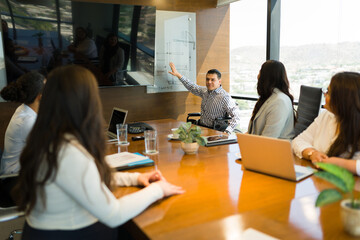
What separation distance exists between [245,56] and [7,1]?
2.97m

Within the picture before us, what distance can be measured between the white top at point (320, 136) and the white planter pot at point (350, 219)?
868 millimetres

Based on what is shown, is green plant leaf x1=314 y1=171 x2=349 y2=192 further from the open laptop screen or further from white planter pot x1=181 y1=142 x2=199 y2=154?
the open laptop screen

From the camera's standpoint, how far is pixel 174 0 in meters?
4.43

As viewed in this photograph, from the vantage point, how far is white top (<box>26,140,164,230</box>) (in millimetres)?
1062

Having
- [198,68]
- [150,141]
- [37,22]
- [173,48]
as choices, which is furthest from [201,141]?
[198,68]

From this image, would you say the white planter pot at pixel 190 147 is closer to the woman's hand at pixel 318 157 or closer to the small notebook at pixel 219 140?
the small notebook at pixel 219 140

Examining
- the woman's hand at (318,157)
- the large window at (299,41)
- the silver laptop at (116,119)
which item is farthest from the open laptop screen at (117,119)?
the large window at (299,41)

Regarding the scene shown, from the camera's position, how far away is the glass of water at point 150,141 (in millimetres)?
2082

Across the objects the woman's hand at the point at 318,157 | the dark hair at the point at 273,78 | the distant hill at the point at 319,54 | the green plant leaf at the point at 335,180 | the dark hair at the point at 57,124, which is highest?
the distant hill at the point at 319,54

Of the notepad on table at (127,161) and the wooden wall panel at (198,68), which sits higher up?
the wooden wall panel at (198,68)

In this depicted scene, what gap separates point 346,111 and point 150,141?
3.65 feet

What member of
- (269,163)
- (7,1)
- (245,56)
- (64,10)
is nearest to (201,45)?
(245,56)

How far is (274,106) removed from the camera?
8.07 ft

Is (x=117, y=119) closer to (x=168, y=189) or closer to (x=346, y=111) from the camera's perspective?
(x=168, y=189)
